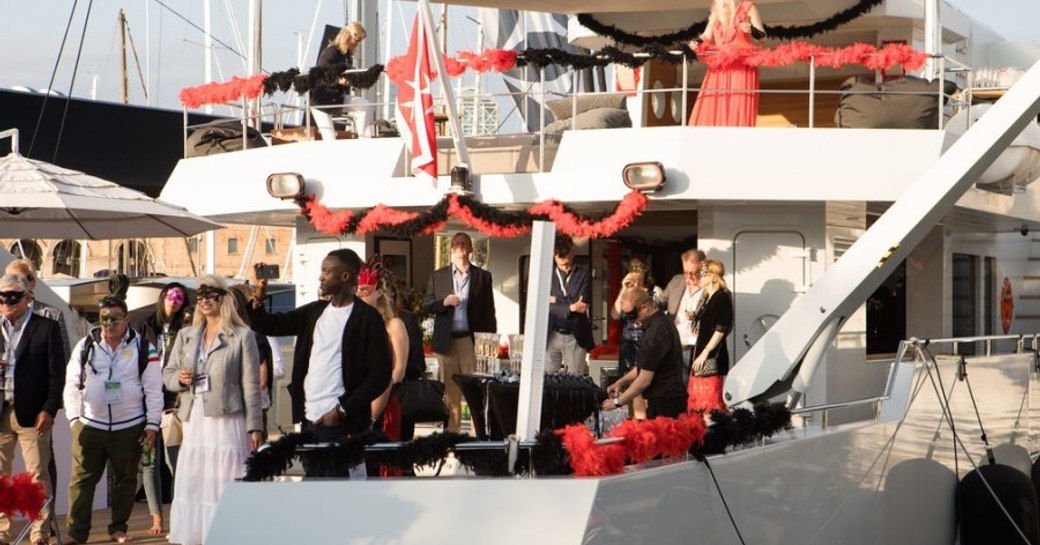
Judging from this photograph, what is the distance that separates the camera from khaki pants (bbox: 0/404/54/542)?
975 cm

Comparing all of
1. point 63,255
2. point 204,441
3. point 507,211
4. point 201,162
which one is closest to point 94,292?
point 201,162

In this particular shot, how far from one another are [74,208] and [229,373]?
9.97 feet

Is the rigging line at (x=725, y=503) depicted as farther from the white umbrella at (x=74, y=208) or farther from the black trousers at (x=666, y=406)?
the white umbrella at (x=74, y=208)

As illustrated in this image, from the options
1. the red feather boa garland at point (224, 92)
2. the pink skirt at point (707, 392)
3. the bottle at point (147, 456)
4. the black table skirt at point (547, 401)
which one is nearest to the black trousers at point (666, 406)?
the black table skirt at point (547, 401)

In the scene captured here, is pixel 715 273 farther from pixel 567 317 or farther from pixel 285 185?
pixel 285 185

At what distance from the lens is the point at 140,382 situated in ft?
33.3

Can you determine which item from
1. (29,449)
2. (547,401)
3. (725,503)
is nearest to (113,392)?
(29,449)

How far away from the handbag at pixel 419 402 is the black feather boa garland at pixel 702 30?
450 centimetres

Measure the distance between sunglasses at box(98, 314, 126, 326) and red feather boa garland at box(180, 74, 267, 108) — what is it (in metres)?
4.22

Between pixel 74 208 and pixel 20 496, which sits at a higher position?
pixel 74 208

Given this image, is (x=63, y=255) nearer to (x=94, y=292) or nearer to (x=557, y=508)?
(x=94, y=292)

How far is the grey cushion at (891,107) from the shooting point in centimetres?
1215

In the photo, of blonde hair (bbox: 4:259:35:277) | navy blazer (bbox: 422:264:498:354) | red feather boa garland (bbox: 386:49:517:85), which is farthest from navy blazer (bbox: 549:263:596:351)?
blonde hair (bbox: 4:259:35:277)

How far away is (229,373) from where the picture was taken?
909 centimetres
